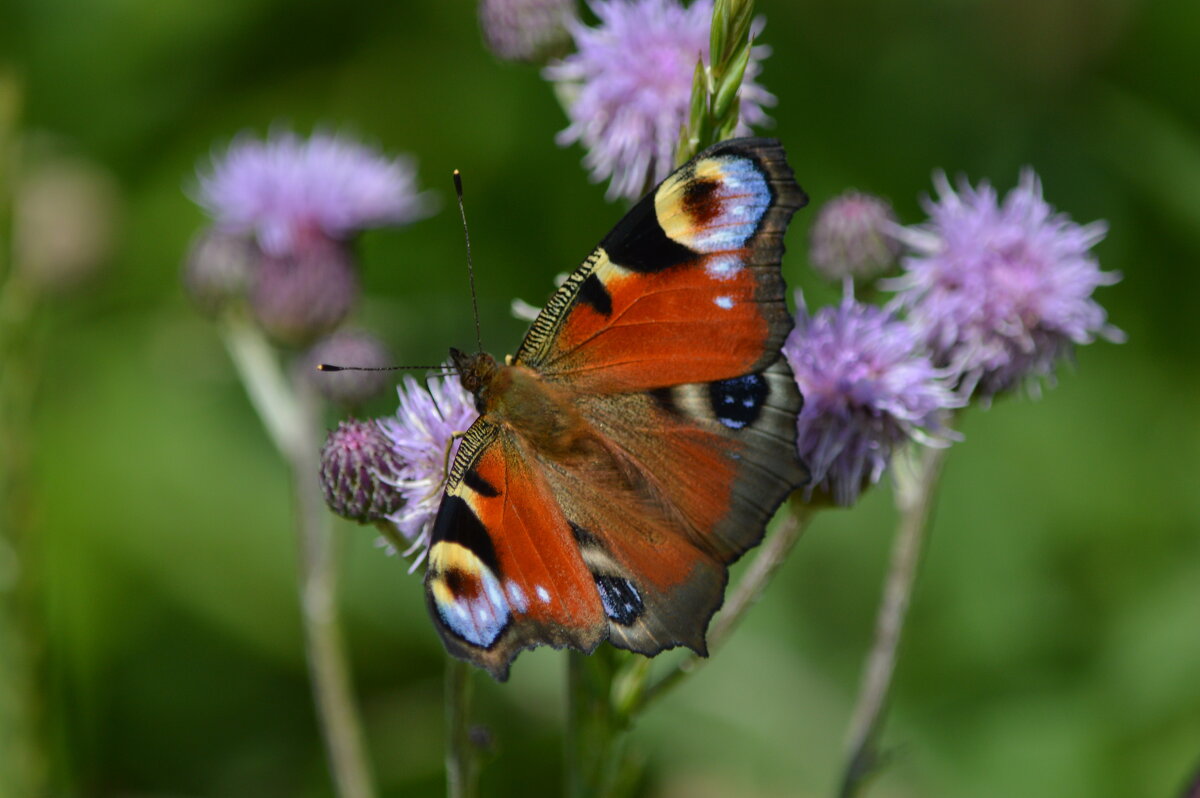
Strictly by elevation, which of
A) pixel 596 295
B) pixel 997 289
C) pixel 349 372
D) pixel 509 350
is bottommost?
pixel 509 350

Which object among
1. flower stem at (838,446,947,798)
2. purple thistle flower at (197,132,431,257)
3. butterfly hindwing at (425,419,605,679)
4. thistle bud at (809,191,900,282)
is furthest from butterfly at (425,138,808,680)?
purple thistle flower at (197,132,431,257)

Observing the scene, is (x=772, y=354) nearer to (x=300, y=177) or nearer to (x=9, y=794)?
(x=9, y=794)

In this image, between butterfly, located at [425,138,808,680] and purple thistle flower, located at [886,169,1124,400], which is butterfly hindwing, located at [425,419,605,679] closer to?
butterfly, located at [425,138,808,680]

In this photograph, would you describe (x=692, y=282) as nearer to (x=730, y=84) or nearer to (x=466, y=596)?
(x=730, y=84)

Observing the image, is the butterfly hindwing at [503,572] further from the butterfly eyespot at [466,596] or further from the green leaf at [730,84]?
the green leaf at [730,84]

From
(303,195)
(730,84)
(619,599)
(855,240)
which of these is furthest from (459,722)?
(303,195)

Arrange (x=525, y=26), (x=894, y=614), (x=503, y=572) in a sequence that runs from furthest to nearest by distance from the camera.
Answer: (x=525, y=26) < (x=894, y=614) < (x=503, y=572)
